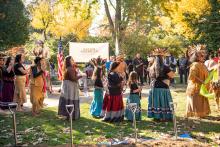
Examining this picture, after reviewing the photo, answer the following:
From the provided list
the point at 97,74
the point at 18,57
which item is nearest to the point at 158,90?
the point at 97,74

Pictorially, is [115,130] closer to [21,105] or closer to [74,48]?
[21,105]

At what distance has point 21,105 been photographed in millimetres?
14344

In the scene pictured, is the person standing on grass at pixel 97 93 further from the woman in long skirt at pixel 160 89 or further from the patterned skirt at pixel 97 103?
the woman in long skirt at pixel 160 89

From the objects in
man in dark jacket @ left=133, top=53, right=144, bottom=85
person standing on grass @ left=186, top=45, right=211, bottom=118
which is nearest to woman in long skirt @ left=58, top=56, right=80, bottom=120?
person standing on grass @ left=186, top=45, right=211, bottom=118

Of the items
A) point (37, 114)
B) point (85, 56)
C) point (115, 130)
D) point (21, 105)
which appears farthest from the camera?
point (85, 56)

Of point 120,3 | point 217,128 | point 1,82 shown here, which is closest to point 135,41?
point 120,3

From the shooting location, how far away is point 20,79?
1388cm

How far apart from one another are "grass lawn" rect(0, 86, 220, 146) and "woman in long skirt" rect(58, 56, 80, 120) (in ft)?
1.10

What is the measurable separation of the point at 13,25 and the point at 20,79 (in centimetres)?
1094

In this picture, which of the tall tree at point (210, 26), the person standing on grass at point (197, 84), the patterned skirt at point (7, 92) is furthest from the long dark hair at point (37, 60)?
the tall tree at point (210, 26)

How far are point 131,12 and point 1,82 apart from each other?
44.2 feet

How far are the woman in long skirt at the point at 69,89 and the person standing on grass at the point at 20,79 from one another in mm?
2277

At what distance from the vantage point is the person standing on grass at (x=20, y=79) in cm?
1359

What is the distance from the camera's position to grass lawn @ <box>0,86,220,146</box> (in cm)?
938
